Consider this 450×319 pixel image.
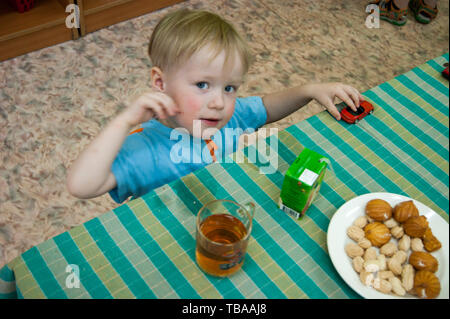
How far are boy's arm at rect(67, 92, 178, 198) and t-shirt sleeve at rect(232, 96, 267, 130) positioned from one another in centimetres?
30

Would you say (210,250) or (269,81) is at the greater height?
(210,250)

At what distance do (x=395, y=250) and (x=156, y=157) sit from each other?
0.51 meters

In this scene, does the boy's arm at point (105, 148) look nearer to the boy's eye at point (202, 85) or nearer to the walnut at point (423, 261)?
the boy's eye at point (202, 85)

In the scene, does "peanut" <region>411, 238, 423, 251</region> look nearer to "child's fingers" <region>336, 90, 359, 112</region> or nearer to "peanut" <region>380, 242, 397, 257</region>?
"peanut" <region>380, 242, 397, 257</region>

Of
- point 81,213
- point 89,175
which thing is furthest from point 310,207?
point 81,213

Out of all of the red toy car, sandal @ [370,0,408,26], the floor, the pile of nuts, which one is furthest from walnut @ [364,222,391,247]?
sandal @ [370,0,408,26]

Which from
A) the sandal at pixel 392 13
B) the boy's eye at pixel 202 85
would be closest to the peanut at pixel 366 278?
the boy's eye at pixel 202 85

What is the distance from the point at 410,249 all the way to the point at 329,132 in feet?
1.00

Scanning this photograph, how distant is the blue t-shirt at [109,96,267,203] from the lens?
94cm

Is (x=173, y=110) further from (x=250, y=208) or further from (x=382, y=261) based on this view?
(x=382, y=261)

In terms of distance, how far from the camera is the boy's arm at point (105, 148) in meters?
0.82

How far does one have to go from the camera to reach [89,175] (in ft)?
2.72

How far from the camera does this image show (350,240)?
815 millimetres

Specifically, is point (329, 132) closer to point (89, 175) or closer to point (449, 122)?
point (449, 122)
